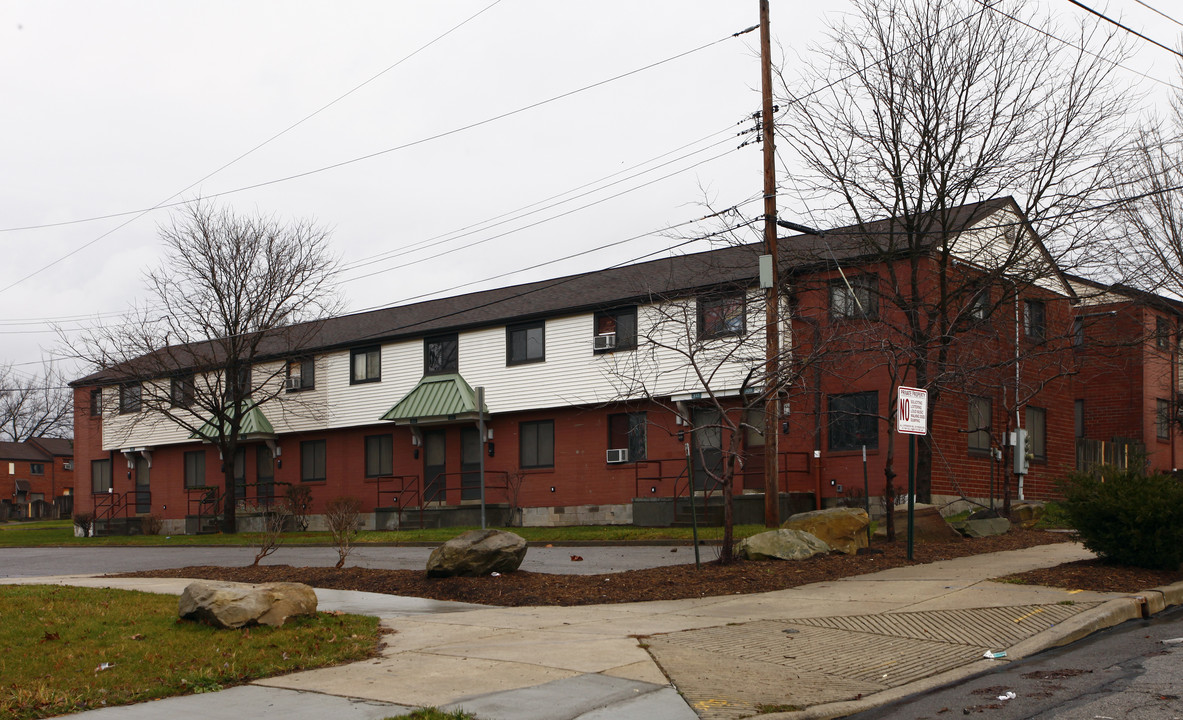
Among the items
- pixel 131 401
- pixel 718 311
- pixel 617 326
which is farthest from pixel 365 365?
pixel 718 311

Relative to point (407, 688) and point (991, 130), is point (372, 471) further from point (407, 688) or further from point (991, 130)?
point (407, 688)

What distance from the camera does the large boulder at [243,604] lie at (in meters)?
9.96

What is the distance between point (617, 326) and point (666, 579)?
16250 mm

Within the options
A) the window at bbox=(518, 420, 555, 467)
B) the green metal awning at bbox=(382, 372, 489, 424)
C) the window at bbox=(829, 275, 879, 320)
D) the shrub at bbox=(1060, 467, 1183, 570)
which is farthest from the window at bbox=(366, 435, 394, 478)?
the shrub at bbox=(1060, 467, 1183, 570)

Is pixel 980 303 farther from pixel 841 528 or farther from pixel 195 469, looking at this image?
pixel 195 469

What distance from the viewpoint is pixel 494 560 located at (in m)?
14.3

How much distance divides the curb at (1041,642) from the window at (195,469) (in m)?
35.8

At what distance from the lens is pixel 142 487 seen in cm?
4338

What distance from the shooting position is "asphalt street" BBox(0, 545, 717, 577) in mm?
17969

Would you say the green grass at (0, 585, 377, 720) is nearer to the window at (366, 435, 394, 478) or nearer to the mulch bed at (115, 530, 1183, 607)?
the mulch bed at (115, 530, 1183, 607)

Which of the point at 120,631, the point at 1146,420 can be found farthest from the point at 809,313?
the point at 120,631

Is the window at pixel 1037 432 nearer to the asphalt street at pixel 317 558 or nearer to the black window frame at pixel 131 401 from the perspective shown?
the asphalt street at pixel 317 558

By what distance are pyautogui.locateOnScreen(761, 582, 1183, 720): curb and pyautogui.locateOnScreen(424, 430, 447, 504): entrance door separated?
24505 millimetres

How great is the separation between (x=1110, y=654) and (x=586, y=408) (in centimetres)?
2221
